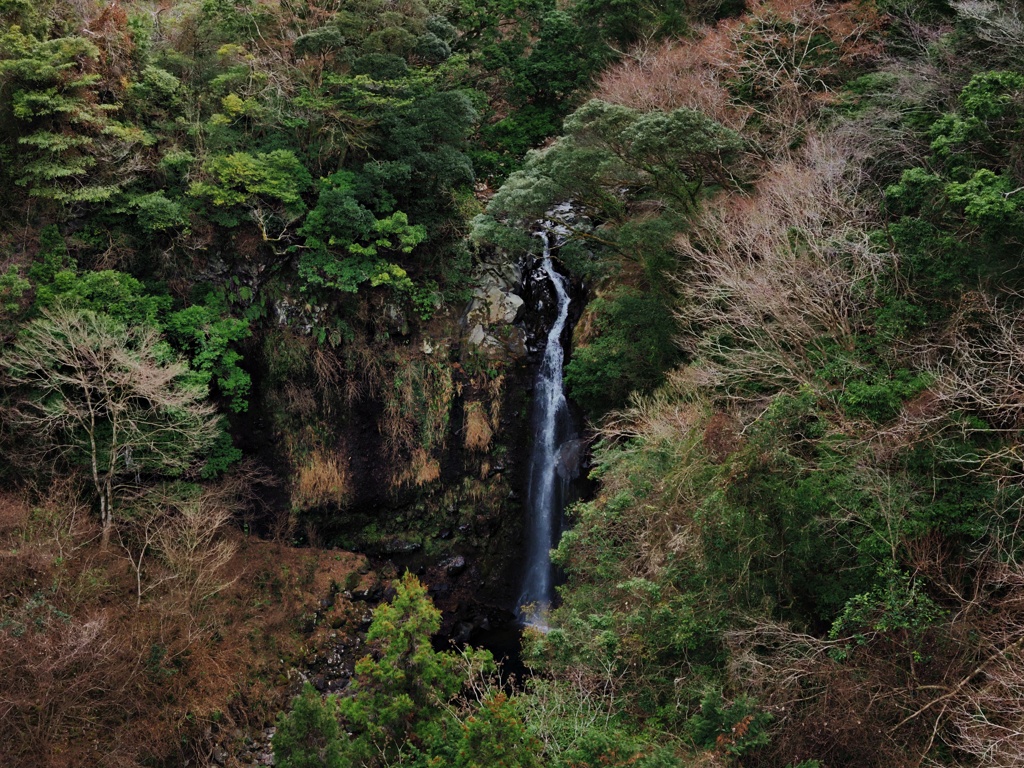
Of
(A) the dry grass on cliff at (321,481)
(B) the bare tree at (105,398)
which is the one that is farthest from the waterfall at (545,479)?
(B) the bare tree at (105,398)

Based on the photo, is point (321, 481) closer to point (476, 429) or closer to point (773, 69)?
point (476, 429)

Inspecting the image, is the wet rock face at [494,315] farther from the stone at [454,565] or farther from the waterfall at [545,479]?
the stone at [454,565]

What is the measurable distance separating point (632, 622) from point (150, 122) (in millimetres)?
16357

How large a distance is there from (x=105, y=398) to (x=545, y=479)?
1048 centimetres

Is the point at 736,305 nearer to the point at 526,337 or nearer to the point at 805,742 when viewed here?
the point at 805,742

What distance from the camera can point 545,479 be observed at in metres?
18.1

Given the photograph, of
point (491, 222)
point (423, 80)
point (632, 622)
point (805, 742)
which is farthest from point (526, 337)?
point (805, 742)

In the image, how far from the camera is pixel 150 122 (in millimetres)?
16891

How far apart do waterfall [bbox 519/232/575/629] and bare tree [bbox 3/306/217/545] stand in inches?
326

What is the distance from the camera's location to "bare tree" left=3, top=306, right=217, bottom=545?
13586 millimetres

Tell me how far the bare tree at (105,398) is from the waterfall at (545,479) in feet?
27.2

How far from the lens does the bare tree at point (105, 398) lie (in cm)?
1359

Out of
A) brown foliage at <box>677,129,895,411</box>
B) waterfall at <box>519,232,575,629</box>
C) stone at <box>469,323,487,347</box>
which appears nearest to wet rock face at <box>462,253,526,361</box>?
stone at <box>469,323,487,347</box>

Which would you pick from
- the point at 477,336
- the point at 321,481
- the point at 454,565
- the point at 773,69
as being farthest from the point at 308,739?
the point at 773,69
